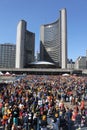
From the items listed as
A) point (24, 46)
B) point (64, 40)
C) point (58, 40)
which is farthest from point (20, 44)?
point (64, 40)

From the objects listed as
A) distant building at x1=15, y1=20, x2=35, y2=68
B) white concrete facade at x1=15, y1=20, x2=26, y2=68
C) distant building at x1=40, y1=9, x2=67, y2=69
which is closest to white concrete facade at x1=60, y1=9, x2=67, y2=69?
distant building at x1=40, y1=9, x2=67, y2=69

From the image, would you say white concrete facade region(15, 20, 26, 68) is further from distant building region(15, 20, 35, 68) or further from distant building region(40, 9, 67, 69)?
distant building region(40, 9, 67, 69)

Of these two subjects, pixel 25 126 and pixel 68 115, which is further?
pixel 68 115

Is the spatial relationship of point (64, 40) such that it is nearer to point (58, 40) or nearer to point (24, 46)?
point (58, 40)

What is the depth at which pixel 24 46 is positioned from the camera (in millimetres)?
182625

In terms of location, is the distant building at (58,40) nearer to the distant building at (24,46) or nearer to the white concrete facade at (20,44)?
the distant building at (24,46)

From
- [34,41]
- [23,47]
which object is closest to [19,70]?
[23,47]

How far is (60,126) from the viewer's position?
1427 centimetres

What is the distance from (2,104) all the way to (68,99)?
32.7 ft

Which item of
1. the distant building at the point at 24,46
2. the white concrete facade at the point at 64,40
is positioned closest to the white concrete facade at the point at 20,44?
the distant building at the point at 24,46

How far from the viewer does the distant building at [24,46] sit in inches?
6922

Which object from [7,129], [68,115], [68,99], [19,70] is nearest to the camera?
[7,129]

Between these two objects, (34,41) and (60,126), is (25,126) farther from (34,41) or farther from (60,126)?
(34,41)

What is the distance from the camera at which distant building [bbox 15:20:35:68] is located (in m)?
176
